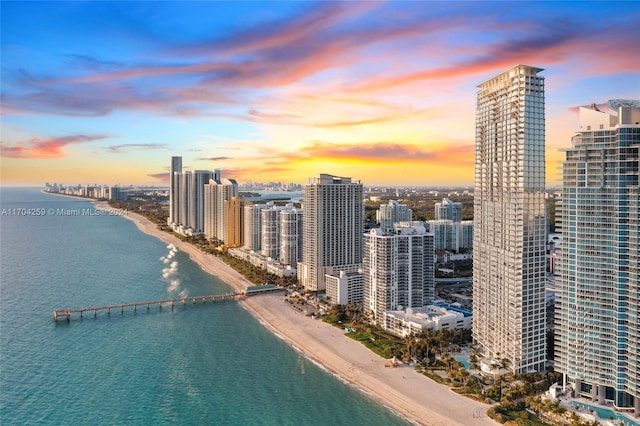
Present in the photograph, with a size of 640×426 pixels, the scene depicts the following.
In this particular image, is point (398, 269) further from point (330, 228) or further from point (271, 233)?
point (271, 233)

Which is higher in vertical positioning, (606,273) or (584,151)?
(584,151)

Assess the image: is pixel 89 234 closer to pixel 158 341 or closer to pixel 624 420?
pixel 158 341

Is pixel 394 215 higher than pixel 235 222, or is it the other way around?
pixel 394 215

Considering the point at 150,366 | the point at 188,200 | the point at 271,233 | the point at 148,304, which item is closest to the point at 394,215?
the point at 271,233

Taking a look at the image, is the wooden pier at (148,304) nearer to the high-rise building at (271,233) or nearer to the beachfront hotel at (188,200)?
the high-rise building at (271,233)

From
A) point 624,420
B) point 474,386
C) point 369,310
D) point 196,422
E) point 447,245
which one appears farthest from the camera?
point 447,245

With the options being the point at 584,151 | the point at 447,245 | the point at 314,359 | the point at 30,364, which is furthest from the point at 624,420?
the point at 447,245
